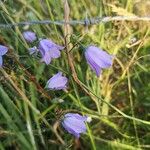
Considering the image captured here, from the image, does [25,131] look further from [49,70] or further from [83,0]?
[83,0]

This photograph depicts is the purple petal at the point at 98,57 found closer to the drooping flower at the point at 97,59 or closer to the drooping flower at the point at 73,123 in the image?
the drooping flower at the point at 97,59

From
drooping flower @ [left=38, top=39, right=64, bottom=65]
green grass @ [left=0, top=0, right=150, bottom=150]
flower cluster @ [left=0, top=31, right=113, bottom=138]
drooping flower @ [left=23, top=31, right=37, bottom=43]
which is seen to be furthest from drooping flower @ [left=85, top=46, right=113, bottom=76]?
drooping flower @ [left=23, top=31, right=37, bottom=43]

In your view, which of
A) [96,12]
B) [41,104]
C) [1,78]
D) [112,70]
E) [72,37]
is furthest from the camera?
[96,12]

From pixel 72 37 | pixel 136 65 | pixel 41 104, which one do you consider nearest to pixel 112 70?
pixel 136 65

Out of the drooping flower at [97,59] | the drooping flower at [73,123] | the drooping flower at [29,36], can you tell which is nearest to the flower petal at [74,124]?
the drooping flower at [73,123]

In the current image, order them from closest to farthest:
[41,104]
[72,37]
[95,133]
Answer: [72,37]
[41,104]
[95,133]

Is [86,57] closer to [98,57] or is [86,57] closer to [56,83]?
[98,57]
